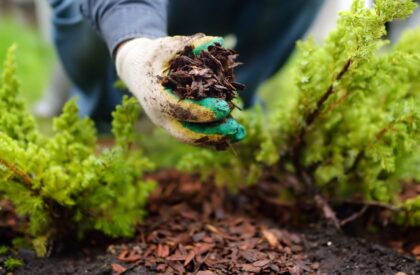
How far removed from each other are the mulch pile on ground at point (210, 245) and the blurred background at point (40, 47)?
1.68 meters

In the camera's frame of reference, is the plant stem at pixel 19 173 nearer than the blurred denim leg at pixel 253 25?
Yes

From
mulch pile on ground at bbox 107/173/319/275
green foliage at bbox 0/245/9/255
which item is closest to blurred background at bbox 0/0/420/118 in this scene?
mulch pile on ground at bbox 107/173/319/275

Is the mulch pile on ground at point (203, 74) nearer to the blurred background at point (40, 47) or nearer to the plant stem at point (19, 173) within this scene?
the plant stem at point (19, 173)

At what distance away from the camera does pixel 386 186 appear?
1.85 metres

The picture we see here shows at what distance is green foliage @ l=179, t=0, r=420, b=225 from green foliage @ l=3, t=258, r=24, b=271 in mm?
788

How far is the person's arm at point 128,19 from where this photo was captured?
1.61m

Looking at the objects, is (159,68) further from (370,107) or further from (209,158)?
(370,107)

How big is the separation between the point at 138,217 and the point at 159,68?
2.28 feet

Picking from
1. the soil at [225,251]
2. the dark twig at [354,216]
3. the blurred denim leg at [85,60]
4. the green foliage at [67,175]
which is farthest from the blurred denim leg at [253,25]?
the dark twig at [354,216]

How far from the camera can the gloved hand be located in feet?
4.18

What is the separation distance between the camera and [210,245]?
1601 millimetres

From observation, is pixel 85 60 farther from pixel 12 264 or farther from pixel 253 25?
pixel 12 264

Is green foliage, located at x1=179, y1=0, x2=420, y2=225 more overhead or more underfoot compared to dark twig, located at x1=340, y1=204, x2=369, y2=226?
more overhead

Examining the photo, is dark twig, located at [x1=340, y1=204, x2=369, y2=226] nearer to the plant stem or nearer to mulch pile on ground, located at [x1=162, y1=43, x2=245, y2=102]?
mulch pile on ground, located at [x1=162, y1=43, x2=245, y2=102]
